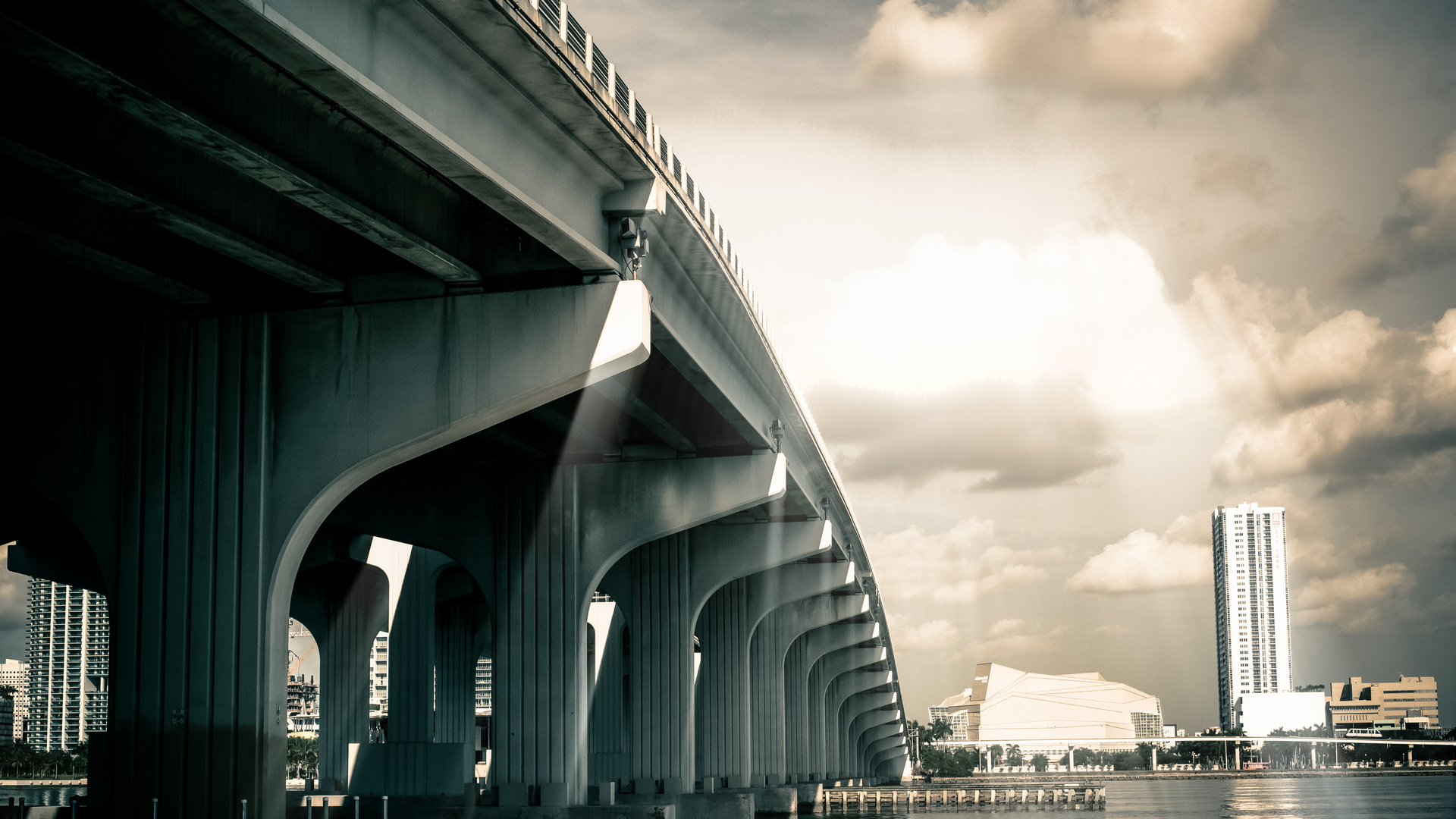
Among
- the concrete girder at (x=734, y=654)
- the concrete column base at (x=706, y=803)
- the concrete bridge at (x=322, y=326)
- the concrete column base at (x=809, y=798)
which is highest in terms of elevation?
the concrete bridge at (x=322, y=326)

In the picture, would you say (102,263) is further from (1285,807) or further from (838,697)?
(838,697)

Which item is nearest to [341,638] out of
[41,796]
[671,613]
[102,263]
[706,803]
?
[671,613]

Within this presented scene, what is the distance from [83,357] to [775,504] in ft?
99.4

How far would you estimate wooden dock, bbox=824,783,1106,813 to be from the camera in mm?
90000

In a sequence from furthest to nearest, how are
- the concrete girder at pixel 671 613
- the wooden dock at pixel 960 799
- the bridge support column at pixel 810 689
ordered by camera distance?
the wooden dock at pixel 960 799 < the bridge support column at pixel 810 689 < the concrete girder at pixel 671 613

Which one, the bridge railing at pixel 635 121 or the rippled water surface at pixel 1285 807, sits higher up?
the bridge railing at pixel 635 121

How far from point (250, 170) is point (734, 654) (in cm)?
4758

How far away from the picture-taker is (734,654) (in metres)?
62.5

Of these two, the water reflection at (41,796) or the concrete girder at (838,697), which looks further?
the concrete girder at (838,697)

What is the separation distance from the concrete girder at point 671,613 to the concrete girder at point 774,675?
21.8 m

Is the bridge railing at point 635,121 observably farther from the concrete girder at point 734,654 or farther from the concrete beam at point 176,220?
the concrete girder at point 734,654

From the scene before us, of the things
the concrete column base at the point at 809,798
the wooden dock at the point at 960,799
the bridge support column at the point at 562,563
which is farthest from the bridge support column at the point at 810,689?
the bridge support column at the point at 562,563

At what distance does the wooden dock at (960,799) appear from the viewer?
9000cm

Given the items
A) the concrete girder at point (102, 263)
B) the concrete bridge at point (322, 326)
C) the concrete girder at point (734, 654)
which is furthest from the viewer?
the concrete girder at point (734, 654)
